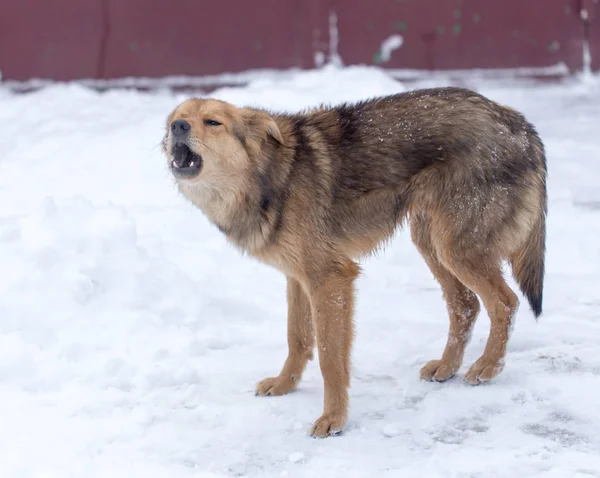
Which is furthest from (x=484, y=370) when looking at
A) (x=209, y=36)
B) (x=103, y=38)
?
(x=103, y=38)

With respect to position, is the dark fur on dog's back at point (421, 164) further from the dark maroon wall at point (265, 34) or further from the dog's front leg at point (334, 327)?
the dark maroon wall at point (265, 34)

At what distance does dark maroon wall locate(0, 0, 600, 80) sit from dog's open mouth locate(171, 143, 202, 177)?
6.80 meters

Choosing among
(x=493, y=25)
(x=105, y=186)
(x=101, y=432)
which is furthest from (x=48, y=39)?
(x=101, y=432)

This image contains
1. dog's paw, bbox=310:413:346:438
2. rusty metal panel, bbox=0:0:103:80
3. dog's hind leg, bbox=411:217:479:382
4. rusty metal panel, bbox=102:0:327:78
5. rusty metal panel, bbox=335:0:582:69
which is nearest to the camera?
dog's paw, bbox=310:413:346:438

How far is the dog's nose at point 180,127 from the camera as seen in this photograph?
4.53m

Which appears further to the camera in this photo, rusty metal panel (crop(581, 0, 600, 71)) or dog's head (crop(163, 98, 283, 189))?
rusty metal panel (crop(581, 0, 600, 71))

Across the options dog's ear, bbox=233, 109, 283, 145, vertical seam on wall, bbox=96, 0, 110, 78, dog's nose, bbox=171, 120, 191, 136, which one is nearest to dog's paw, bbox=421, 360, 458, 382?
dog's ear, bbox=233, 109, 283, 145

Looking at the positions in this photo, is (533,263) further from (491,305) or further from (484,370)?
(484,370)

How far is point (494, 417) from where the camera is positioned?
178 inches

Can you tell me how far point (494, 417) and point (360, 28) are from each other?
7671 millimetres

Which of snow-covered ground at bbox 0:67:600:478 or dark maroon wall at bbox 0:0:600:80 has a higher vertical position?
dark maroon wall at bbox 0:0:600:80

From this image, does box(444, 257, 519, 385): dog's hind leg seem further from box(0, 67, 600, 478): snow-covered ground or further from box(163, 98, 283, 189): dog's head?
box(163, 98, 283, 189): dog's head

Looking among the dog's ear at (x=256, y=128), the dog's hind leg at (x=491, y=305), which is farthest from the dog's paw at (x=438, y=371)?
the dog's ear at (x=256, y=128)

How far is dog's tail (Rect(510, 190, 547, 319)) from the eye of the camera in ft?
16.6
